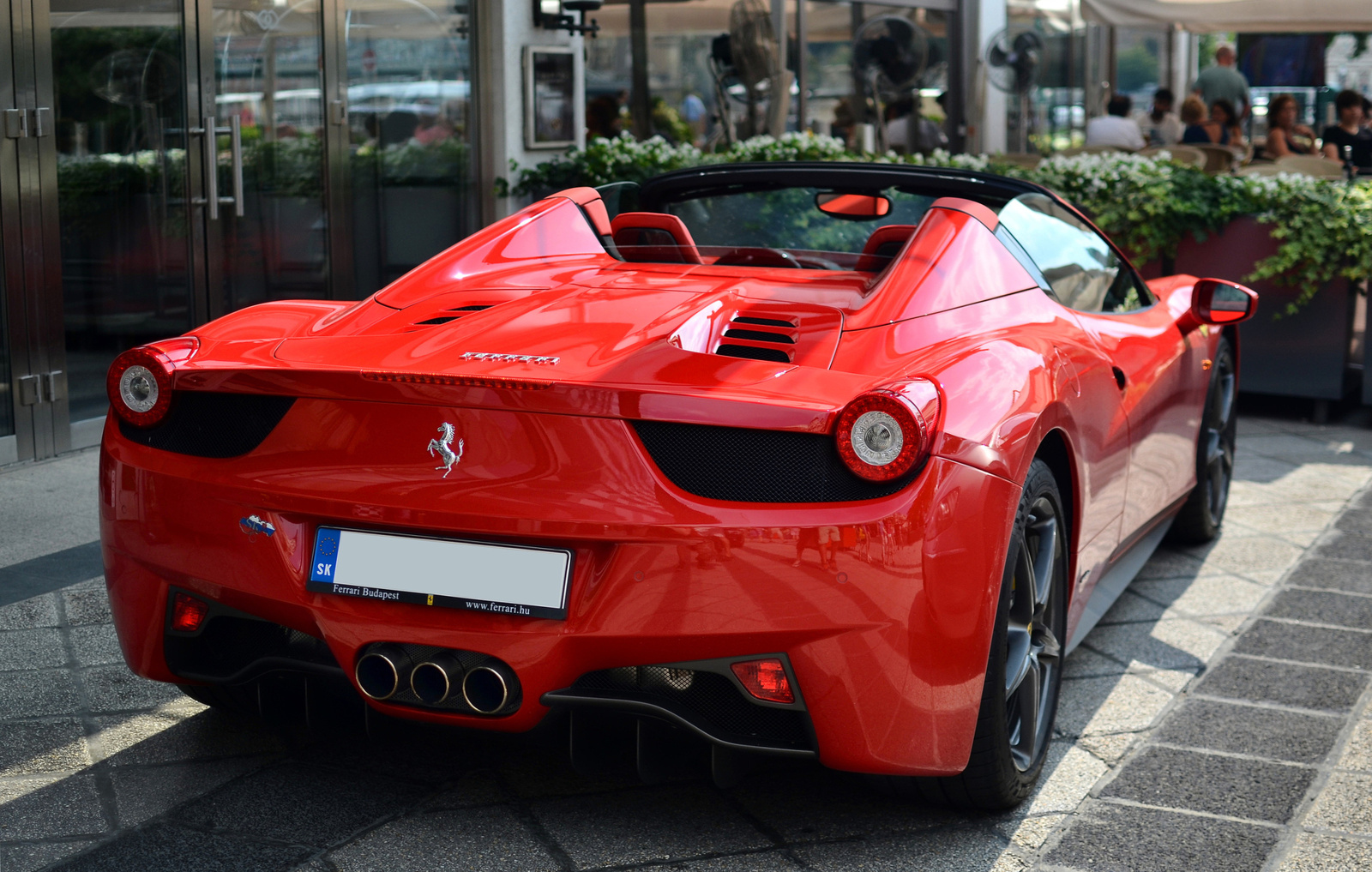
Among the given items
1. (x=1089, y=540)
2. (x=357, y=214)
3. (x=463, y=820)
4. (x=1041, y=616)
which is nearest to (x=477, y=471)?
(x=463, y=820)

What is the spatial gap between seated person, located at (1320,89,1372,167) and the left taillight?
1276cm

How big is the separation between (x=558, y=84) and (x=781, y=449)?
303 inches

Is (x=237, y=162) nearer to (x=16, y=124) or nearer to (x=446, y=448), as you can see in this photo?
(x=16, y=124)

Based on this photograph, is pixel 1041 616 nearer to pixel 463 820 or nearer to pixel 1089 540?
pixel 1089 540

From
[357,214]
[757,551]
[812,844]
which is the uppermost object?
[357,214]

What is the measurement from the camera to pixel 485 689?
2.42m

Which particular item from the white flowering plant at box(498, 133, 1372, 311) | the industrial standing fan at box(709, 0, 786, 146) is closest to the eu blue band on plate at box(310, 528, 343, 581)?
the white flowering plant at box(498, 133, 1372, 311)

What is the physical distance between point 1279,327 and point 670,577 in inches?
248

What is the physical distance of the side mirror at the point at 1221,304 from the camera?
14.1 ft

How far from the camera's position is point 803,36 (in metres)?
12.9

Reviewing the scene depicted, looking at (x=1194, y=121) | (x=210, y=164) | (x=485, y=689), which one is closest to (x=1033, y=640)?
(x=485, y=689)

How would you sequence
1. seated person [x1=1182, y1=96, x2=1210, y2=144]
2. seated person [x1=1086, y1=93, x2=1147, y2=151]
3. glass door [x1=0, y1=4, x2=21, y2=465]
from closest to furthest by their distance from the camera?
glass door [x1=0, y1=4, x2=21, y2=465] → seated person [x1=1086, y1=93, x2=1147, y2=151] → seated person [x1=1182, y1=96, x2=1210, y2=144]

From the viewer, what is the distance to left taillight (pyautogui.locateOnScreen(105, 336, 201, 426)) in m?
2.62

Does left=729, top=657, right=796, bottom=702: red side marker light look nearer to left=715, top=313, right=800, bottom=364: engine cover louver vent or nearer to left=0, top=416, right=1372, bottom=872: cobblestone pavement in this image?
left=0, top=416, right=1372, bottom=872: cobblestone pavement
